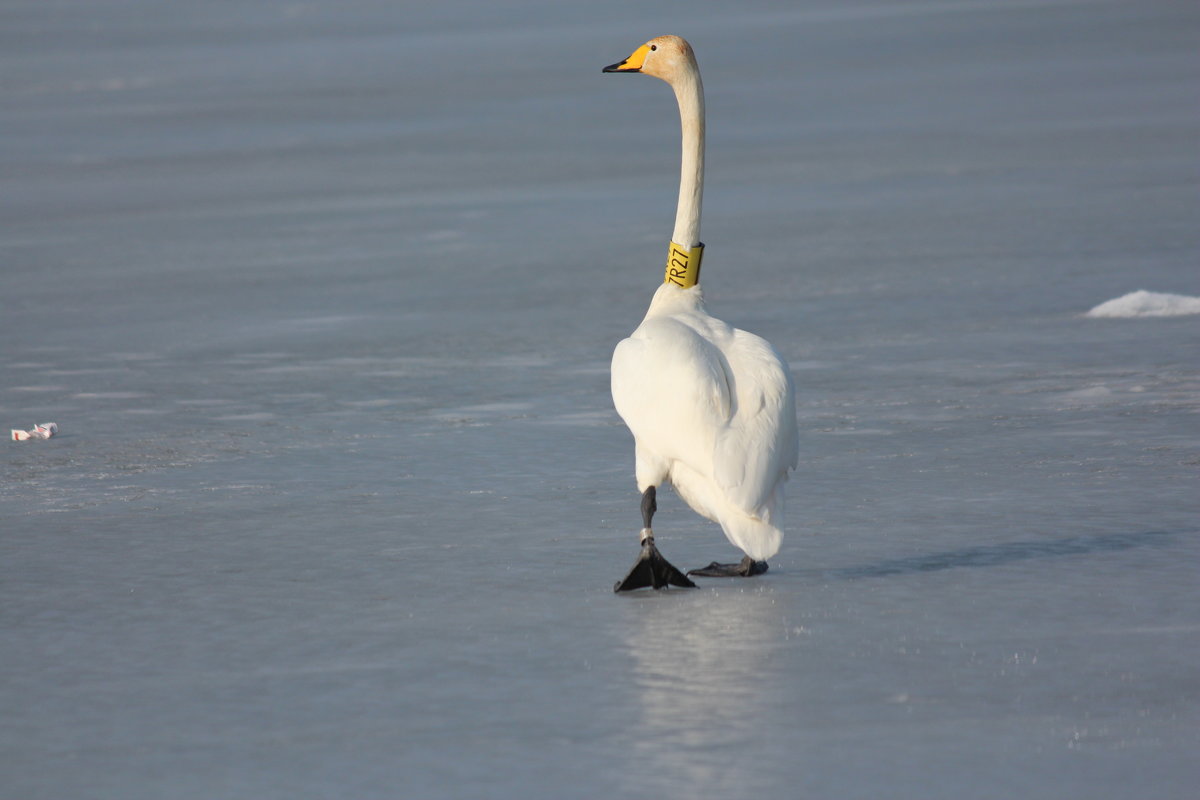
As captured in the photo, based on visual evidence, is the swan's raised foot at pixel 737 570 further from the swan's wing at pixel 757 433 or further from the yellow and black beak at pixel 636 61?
the yellow and black beak at pixel 636 61

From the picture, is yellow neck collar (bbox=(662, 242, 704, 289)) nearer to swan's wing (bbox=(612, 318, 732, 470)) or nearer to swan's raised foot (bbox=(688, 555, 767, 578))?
swan's wing (bbox=(612, 318, 732, 470))

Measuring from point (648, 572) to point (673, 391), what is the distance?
19.8 inches

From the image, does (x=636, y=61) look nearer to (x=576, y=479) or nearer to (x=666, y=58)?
(x=666, y=58)

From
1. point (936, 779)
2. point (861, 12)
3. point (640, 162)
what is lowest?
point (936, 779)

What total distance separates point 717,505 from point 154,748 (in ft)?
5.66

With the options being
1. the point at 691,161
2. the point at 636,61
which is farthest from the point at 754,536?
the point at 636,61

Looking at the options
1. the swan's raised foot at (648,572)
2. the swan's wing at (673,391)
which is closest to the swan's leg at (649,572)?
the swan's raised foot at (648,572)

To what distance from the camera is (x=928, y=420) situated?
7547mm

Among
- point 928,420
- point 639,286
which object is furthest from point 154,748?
point 639,286

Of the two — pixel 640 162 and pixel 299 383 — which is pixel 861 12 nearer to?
pixel 640 162

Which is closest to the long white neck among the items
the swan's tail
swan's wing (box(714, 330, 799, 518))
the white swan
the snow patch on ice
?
the white swan

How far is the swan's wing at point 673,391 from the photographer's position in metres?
5.20

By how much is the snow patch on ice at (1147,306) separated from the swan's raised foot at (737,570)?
468cm

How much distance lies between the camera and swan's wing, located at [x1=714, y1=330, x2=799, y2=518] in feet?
16.7
